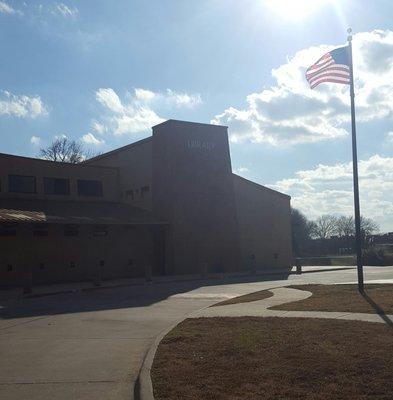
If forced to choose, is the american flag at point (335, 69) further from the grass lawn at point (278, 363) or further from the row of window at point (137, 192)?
the row of window at point (137, 192)

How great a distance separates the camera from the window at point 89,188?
37.2 meters

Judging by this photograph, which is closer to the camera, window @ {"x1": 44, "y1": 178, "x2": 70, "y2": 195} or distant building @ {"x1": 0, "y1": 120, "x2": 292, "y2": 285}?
distant building @ {"x1": 0, "y1": 120, "x2": 292, "y2": 285}

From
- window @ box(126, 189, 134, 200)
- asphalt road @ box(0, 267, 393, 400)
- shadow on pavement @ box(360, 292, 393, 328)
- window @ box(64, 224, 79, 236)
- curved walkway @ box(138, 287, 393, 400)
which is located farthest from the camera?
window @ box(126, 189, 134, 200)

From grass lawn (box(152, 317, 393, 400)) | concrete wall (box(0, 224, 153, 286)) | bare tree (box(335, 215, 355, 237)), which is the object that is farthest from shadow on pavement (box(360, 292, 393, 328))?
bare tree (box(335, 215, 355, 237))

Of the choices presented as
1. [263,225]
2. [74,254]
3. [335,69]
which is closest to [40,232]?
[74,254]

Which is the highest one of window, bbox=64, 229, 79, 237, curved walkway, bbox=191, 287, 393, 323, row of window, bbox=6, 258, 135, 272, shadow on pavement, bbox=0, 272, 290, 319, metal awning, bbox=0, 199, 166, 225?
metal awning, bbox=0, 199, 166, 225

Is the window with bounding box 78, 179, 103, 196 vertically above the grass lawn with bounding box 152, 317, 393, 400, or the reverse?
the window with bounding box 78, 179, 103, 196

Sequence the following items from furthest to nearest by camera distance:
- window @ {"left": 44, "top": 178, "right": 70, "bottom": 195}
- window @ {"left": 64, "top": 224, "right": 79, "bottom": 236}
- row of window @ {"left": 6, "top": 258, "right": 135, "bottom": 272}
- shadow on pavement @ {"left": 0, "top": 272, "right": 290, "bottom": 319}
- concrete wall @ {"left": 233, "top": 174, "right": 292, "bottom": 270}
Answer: concrete wall @ {"left": 233, "top": 174, "right": 292, "bottom": 270} → window @ {"left": 44, "top": 178, "right": 70, "bottom": 195} → window @ {"left": 64, "top": 224, "right": 79, "bottom": 236} → row of window @ {"left": 6, "top": 258, "right": 135, "bottom": 272} → shadow on pavement @ {"left": 0, "top": 272, "right": 290, "bottom": 319}

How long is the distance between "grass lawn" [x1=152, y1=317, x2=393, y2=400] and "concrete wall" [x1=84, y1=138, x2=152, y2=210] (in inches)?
1049

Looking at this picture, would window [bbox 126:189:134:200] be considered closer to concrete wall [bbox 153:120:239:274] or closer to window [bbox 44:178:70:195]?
concrete wall [bbox 153:120:239:274]

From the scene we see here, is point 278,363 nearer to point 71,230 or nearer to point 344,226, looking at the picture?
point 71,230

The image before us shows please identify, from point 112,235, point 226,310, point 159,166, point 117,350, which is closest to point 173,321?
point 226,310

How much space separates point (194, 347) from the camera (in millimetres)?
9500

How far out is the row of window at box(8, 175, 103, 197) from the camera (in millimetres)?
33750
